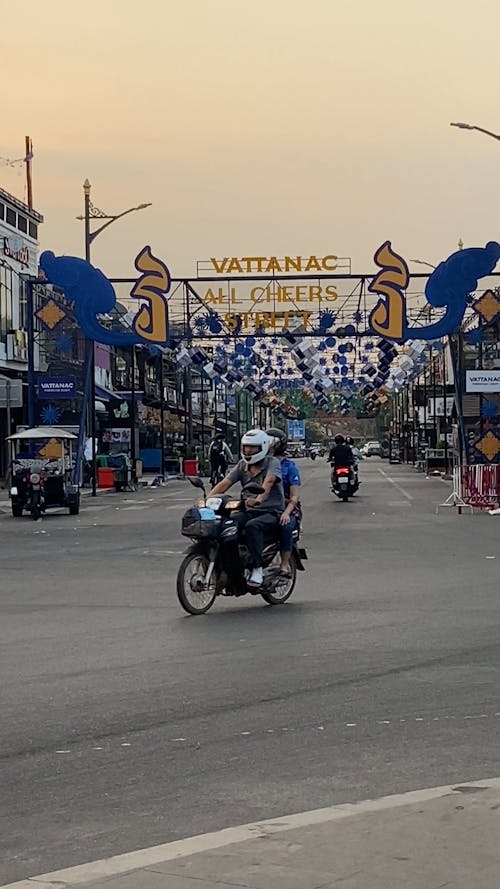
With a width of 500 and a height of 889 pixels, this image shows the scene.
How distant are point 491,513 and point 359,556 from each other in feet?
41.5

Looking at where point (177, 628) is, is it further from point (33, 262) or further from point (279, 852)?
point (33, 262)

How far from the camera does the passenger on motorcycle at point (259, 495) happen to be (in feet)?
45.4

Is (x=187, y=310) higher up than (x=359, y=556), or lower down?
higher up

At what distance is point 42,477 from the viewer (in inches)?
1300

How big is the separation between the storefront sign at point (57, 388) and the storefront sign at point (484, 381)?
12005mm

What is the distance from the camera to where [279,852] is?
17.9ft

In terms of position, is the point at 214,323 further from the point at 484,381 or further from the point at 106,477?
the point at 106,477

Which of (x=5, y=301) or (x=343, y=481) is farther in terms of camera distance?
(x=5, y=301)

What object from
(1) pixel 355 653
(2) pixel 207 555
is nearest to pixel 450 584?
(2) pixel 207 555

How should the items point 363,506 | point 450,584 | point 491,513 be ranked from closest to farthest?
point 450,584, point 491,513, point 363,506

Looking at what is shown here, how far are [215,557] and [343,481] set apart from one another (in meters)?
25.3

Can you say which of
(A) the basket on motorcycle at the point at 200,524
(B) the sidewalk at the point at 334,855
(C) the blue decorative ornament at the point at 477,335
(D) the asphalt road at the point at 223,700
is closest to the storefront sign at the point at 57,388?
(C) the blue decorative ornament at the point at 477,335

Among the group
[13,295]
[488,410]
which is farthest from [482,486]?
[13,295]

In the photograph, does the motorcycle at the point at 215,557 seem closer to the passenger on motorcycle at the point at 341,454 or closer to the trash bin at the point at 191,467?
the passenger on motorcycle at the point at 341,454
